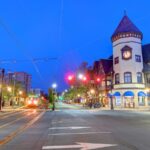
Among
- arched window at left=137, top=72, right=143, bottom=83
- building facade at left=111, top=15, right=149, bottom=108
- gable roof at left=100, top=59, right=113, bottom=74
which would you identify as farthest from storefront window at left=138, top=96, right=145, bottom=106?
gable roof at left=100, top=59, right=113, bottom=74

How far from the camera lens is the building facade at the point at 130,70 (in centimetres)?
6444

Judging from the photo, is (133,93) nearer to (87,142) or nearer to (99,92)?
(99,92)

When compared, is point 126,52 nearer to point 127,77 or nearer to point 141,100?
point 127,77

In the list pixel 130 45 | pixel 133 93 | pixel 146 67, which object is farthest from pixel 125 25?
pixel 133 93

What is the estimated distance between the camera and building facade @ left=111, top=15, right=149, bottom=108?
6444 centimetres

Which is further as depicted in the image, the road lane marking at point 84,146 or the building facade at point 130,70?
the building facade at point 130,70

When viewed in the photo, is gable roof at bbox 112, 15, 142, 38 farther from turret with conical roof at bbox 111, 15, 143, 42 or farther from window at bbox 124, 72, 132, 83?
window at bbox 124, 72, 132, 83

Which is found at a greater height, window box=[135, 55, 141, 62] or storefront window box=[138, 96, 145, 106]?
window box=[135, 55, 141, 62]

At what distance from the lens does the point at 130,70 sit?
64688 mm

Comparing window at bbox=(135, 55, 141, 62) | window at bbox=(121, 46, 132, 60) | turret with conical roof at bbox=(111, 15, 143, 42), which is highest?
turret with conical roof at bbox=(111, 15, 143, 42)

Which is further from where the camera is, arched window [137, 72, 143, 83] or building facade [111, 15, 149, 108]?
arched window [137, 72, 143, 83]

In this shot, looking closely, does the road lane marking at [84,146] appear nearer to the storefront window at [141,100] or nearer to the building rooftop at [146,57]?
the storefront window at [141,100]

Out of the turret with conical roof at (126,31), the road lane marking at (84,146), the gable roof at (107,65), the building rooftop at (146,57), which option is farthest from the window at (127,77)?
the road lane marking at (84,146)

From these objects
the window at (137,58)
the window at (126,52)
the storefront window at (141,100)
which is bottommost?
the storefront window at (141,100)
